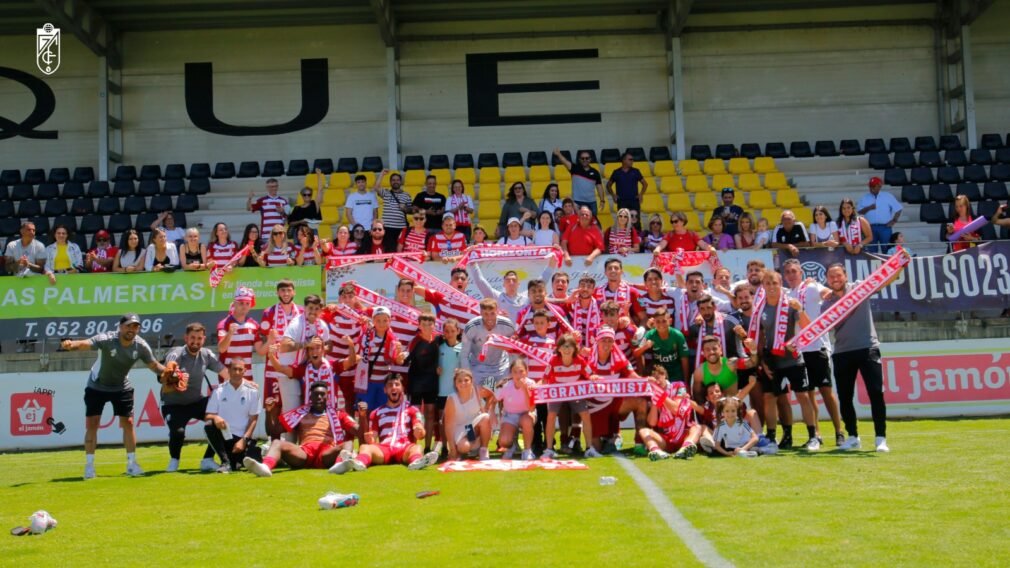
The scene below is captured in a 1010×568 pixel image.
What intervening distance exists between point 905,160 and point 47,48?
67.0ft

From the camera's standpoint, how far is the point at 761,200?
22.9 metres

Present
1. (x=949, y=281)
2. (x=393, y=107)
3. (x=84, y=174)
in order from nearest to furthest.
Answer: (x=949, y=281) < (x=84, y=174) < (x=393, y=107)

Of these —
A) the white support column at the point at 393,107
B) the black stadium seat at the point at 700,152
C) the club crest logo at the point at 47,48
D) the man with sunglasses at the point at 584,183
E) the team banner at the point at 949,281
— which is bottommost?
the team banner at the point at 949,281

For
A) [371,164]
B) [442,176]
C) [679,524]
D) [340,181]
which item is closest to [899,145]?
[442,176]

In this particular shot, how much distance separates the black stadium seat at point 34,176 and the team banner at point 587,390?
17.9m

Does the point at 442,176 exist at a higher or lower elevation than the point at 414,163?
lower

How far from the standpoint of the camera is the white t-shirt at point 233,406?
37.2 feet

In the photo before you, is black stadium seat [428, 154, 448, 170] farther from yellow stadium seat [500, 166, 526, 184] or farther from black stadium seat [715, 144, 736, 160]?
black stadium seat [715, 144, 736, 160]

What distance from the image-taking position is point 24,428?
16.0 metres

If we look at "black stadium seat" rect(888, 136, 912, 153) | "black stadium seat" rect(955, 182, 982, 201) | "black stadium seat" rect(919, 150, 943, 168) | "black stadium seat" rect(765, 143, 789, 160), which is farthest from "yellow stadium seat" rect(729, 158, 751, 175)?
"black stadium seat" rect(955, 182, 982, 201)

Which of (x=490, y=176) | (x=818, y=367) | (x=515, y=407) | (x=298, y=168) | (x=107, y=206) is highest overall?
(x=298, y=168)

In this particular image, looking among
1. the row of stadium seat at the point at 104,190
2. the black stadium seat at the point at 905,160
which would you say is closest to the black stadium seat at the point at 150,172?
the row of stadium seat at the point at 104,190

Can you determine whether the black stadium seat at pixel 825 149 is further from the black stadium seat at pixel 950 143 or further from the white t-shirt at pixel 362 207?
the white t-shirt at pixel 362 207

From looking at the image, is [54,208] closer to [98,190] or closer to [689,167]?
[98,190]
